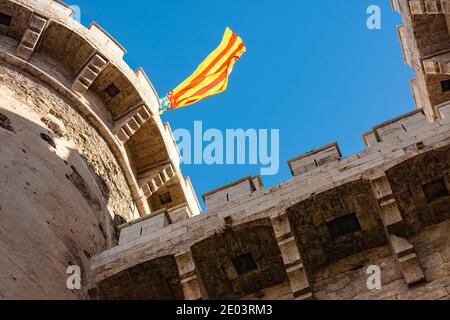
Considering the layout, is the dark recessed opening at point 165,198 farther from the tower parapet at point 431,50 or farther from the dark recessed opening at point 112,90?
the tower parapet at point 431,50

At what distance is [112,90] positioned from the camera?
17391 millimetres

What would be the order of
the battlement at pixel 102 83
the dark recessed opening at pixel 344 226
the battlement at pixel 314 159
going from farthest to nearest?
1. the battlement at pixel 102 83
2. the battlement at pixel 314 159
3. the dark recessed opening at pixel 344 226

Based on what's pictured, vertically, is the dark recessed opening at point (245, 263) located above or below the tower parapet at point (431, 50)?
below

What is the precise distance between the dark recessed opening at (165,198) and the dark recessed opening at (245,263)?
8.25 metres

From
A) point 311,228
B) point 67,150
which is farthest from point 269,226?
point 67,150

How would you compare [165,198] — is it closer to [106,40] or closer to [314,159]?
[106,40]

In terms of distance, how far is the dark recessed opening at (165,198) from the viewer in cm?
1794

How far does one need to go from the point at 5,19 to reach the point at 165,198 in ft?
17.4

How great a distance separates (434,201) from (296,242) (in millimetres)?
1780

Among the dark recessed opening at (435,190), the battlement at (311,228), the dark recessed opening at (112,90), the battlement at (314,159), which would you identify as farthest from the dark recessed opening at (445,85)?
the dark recessed opening at (112,90)

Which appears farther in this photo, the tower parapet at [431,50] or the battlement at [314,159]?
the tower parapet at [431,50]

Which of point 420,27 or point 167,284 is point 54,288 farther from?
point 420,27

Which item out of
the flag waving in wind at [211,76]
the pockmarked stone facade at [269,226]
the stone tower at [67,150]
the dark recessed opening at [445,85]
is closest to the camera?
the pockmarked stone facade at [269,226]
